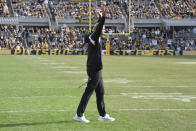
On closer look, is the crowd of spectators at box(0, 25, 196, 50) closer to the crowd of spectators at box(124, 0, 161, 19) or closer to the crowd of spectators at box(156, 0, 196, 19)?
the crowd of spectators at box(124, 0, 161, 19)

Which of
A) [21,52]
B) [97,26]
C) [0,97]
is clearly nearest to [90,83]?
[97,26]

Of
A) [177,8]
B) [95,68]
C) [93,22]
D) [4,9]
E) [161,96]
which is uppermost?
[4,9]

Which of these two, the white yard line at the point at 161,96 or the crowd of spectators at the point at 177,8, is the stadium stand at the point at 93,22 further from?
the white yard line at the point at 161,96

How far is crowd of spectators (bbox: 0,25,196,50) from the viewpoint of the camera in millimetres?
47219

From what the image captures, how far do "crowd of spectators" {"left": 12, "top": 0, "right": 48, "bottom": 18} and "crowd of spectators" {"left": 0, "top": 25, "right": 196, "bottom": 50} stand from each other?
2.11 m

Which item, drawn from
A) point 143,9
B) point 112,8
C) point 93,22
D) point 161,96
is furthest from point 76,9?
point 161,96

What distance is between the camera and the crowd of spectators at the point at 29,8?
52.5m

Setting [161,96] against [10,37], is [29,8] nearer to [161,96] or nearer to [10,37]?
[10,37]

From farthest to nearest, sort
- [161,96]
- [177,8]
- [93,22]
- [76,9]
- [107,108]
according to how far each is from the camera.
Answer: [177,8] < [76,9] < [93,22] < [161,96] < [107,108]

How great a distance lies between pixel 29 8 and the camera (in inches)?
2101

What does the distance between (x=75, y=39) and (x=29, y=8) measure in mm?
9508

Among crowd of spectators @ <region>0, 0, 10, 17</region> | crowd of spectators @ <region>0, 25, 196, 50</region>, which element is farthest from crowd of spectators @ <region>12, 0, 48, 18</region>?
crowd of spectators @ <region>0, 25, 196, 50</region>

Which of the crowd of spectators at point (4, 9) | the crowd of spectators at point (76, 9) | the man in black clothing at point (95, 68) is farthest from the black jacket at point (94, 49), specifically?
the crowd of spectators at point (76, 9)

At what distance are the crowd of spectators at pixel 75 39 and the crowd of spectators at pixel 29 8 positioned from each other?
2109 millimetres
